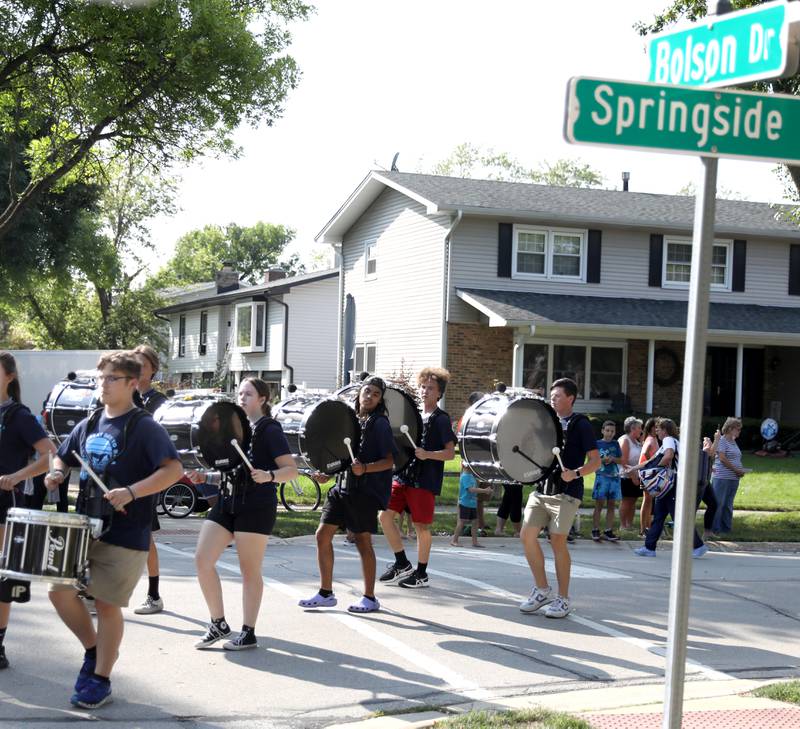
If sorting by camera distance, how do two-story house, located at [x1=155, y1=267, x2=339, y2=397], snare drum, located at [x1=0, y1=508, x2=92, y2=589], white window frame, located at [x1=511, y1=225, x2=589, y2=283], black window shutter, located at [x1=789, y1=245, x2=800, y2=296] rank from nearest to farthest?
snare drum, located at [x1=0, y1=508, x2=92, y2=589] < white window frame, located at [x1=511, y1=225, x2=589, y2=283] < black window shutter, located at [x1=789, y1=245, x2=800, y2=296] < two-story house, located at [x1=155, y1=267, x2=339, y2=397]

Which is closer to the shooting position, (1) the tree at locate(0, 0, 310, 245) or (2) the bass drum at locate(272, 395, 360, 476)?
(2) the bass drum at locate(272, 395, 360, 476)

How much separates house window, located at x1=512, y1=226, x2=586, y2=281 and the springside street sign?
85.2 ft

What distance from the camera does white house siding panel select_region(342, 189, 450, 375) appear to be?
100.0 feet

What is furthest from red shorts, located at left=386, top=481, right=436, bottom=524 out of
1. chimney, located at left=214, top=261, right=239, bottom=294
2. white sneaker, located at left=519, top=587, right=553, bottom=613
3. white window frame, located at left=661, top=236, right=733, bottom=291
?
chimney, located at left=214, top=261, right=239, bottom=294

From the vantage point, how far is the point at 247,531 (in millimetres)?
7984

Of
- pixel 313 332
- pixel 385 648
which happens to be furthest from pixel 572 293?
pixel 385 648

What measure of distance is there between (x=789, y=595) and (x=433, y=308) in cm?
1910

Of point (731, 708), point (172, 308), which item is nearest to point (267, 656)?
point (731, 708)

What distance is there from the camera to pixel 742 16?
437cm

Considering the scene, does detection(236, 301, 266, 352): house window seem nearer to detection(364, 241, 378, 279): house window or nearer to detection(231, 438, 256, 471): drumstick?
detection(364, 241, 378, 279): house window

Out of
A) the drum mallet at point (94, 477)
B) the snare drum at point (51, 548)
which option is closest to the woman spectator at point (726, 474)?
the drum mallet at point (94, 477)

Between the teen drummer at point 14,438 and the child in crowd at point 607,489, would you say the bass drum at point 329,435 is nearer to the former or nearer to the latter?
the teen drummer at point 14,438

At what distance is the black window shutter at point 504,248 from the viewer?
30.2m

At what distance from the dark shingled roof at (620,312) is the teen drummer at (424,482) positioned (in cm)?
1617
